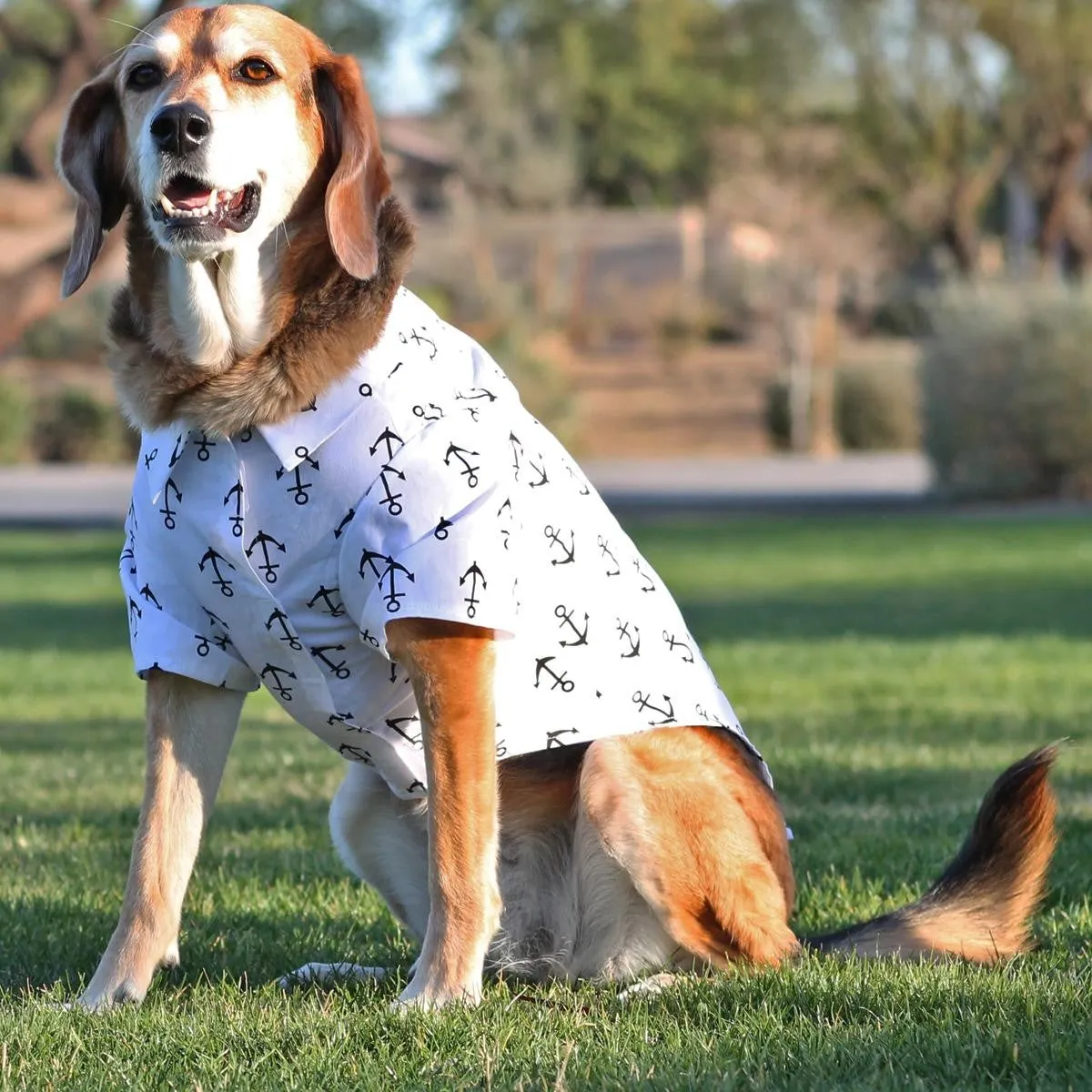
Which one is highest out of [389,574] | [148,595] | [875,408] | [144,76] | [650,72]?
[650,72]

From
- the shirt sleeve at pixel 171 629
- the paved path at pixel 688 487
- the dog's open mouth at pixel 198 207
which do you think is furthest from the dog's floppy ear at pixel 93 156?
the paved path at pixel 688 487

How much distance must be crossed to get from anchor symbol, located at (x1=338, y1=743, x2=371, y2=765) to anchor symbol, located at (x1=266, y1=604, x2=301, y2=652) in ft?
1.01

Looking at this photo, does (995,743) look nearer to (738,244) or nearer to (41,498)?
(41,498)

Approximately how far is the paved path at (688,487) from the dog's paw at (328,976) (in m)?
17.9

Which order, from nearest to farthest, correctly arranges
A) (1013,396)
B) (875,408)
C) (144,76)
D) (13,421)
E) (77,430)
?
Result: (144,76) < (1013,396) < (13,421) < (77,430) < (875,408)

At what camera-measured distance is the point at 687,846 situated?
3705 mm

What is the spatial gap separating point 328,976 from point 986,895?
1.50 metres

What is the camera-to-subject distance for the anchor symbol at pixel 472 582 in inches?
141

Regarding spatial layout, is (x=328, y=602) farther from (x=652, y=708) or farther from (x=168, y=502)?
(x=652, y=708)

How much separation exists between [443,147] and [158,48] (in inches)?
1907

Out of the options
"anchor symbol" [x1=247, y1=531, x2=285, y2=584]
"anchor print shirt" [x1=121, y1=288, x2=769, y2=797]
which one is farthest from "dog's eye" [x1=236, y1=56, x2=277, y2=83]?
"anchor symbol" [x1=247, y1=531, x2=285, y2=584]

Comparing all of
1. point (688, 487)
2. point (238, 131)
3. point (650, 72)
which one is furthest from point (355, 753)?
point (650, 72)

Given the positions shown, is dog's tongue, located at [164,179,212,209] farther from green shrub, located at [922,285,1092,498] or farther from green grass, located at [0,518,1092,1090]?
green shrub, located at [922,285,1092,498]

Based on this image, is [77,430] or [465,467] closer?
[465,467]
